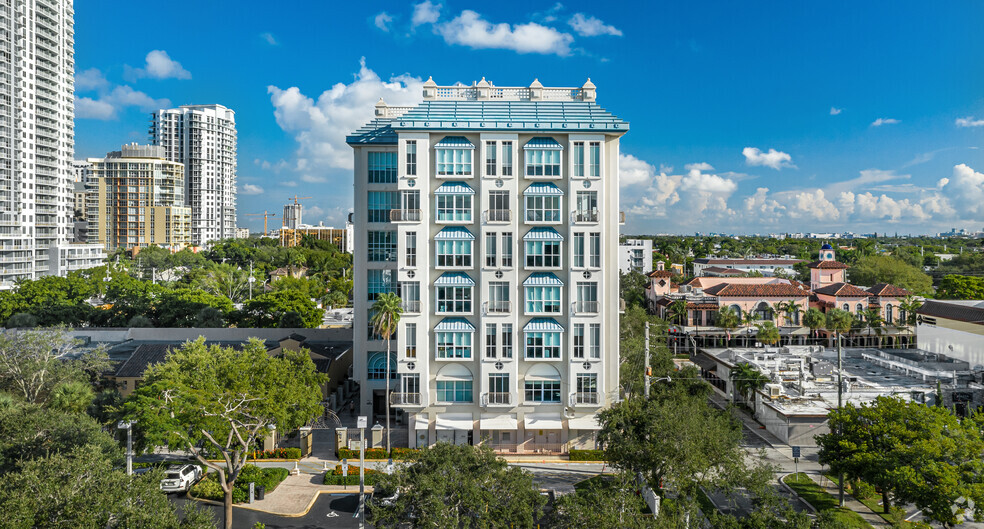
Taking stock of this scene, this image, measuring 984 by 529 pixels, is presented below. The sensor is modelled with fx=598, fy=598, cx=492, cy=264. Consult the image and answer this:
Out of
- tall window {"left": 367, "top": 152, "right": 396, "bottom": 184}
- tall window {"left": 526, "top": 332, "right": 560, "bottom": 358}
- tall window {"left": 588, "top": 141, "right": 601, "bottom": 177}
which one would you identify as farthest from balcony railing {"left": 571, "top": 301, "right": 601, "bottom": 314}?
tall window {"left": 367, "top": 152, "right": 396, "bottom": 184}

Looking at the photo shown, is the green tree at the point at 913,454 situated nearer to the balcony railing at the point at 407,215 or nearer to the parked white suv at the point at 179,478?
the balcony railing at the point at 407,215

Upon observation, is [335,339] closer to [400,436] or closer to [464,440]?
[400,436]

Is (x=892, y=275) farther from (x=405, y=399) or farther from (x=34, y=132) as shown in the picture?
(x=34, y=132)

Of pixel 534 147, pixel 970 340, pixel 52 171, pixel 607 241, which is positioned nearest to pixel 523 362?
pixel 607 241

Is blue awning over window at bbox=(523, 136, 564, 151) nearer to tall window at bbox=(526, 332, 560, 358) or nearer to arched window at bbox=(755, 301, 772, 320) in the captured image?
tall window at bbox=(526, 332, 560, 358)

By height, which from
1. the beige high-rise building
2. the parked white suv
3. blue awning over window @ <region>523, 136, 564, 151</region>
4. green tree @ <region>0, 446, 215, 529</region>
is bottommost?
the parked white suv

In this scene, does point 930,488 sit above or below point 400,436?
above

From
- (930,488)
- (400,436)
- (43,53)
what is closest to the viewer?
(930,488)

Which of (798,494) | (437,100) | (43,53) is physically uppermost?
(43,53)
